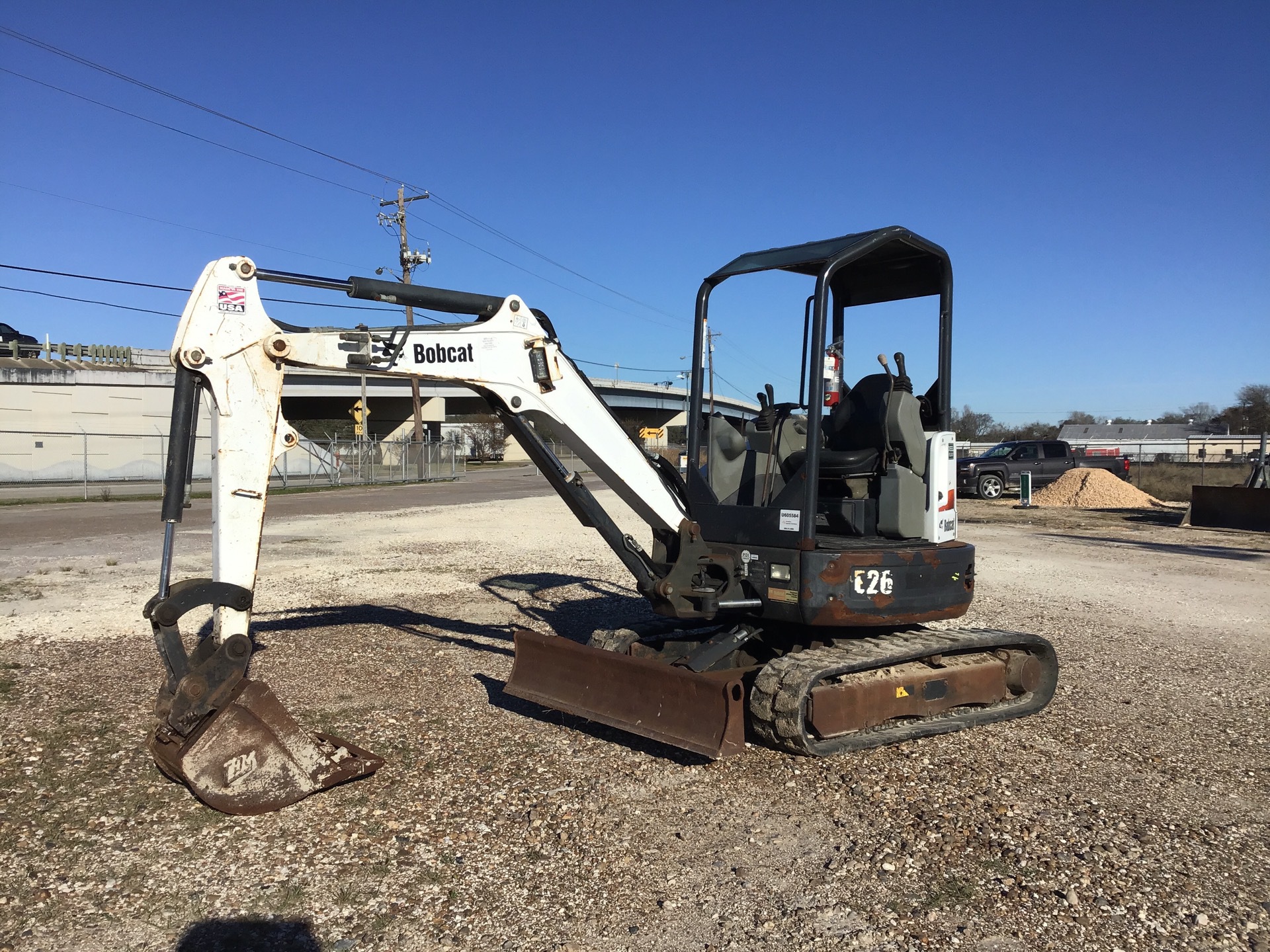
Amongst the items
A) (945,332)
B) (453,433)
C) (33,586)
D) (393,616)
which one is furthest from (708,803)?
(453,433)

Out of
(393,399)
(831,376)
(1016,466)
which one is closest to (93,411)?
(393,399)

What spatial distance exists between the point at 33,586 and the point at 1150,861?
11.6m

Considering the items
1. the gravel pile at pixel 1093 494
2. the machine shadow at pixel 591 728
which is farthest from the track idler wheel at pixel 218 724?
the gravel pile at pixel 1093 494

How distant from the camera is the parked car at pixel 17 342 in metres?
46.8

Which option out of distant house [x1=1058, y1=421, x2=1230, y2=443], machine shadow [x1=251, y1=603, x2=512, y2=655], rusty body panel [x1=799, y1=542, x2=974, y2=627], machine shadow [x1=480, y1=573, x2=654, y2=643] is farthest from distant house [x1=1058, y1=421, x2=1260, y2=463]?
rusty body panel [x1=799, y1=542, x2=974, y2=627]

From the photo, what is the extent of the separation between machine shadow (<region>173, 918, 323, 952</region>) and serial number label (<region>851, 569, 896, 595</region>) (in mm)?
3403

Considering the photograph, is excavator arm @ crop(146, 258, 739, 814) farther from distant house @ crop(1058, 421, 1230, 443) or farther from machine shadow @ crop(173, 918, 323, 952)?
distant house @ crop(1058, 421, 1230, 443)

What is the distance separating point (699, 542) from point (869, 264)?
2472 mm

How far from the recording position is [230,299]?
184 inches

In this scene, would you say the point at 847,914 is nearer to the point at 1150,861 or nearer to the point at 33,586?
the point at 1150,861

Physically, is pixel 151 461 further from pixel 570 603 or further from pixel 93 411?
pixel 570 603

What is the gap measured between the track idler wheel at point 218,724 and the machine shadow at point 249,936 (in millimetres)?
1067

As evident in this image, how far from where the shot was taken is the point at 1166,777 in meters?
5.30

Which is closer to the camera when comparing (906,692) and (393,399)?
(906,692)
